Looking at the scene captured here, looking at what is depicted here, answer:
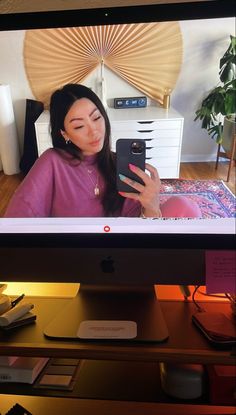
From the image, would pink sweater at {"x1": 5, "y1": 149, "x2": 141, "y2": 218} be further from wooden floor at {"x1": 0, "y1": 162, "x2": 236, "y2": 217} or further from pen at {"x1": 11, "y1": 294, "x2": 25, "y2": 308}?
pen at {"x1": 11, "y1": 294, "x2": 25, "y2": 308}

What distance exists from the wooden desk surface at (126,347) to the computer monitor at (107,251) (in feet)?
0.06

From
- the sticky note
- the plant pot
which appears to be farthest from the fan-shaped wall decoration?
the sticky note

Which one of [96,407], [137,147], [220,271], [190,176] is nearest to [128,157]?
[137,147]

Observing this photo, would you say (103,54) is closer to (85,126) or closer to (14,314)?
(85,126)

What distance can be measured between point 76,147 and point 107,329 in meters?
0.34

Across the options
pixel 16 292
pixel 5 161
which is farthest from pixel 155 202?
pixel 16 292

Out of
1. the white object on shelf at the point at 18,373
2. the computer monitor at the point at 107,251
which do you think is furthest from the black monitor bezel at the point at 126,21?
the white object on shelf at the point at 18,373

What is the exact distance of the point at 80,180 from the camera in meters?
0.66

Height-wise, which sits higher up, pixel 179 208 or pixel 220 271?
pixel 179 208

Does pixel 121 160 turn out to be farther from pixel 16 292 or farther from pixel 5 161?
pixel 16 292

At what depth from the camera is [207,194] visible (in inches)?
25.4

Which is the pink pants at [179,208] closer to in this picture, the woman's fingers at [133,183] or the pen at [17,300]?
the woman's fingers at [133,183]

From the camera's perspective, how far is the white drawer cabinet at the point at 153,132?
2.04ft

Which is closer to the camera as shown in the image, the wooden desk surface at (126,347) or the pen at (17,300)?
the wooden desk surface at (126,347)
